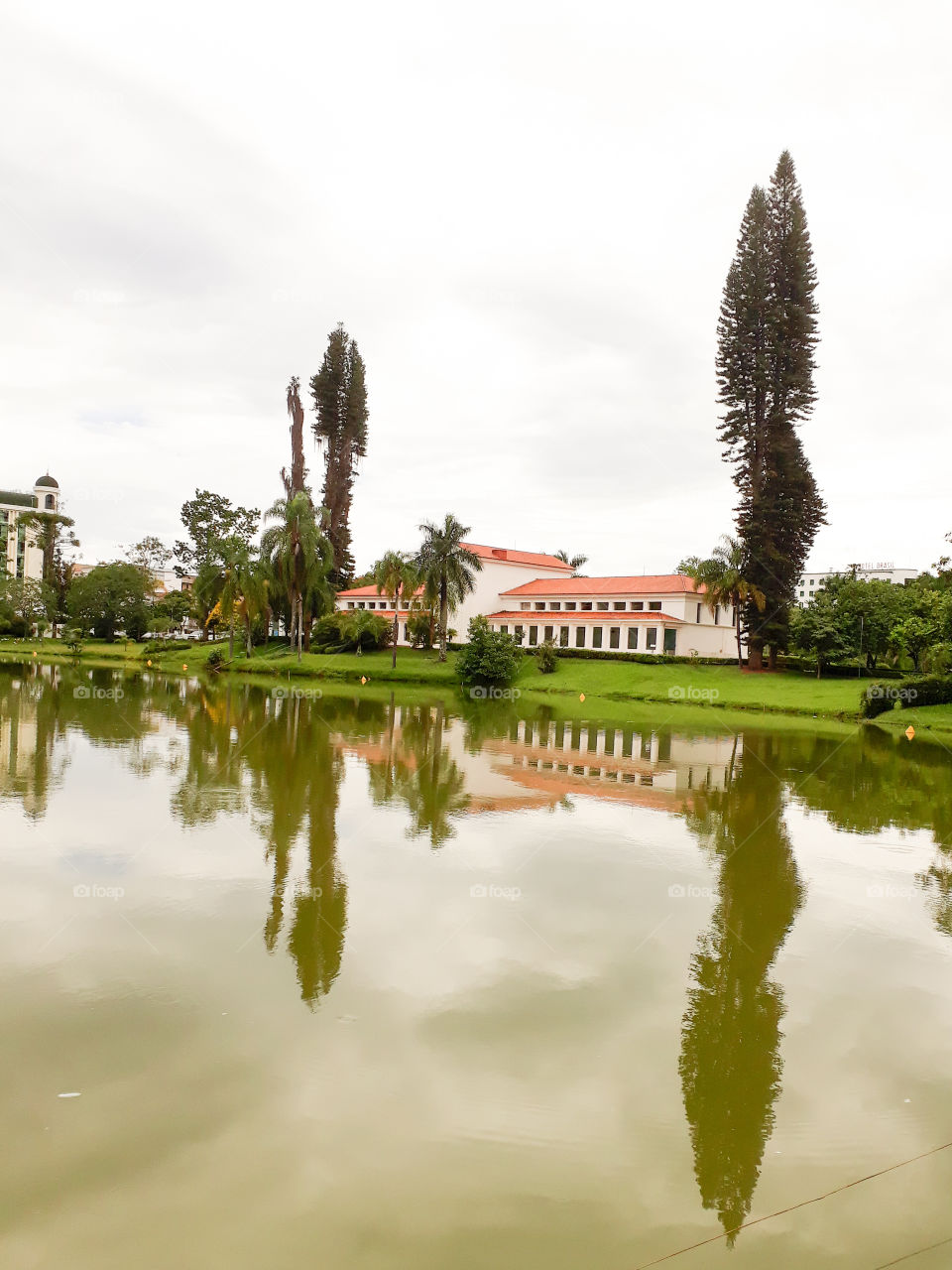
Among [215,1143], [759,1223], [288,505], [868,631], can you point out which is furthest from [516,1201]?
[288,505]

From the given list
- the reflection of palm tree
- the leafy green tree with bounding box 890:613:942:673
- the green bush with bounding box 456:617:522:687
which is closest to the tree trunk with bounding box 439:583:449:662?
the green bush with bounding box 456:617:522:687

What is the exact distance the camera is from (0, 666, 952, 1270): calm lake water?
15.1 feet

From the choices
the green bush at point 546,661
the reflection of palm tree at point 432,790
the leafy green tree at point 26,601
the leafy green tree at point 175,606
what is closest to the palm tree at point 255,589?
the green bush at point 546,661

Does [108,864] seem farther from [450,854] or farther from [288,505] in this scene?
[288,505]

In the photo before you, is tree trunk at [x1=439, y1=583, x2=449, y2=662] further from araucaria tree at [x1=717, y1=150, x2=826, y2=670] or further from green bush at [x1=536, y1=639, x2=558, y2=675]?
araucaria tree at [x1=717, y1=150, x2=826, y2=670]

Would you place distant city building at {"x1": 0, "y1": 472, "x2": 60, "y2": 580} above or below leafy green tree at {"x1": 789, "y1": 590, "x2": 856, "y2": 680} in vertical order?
above

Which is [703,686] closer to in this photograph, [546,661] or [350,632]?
→ [546,661]

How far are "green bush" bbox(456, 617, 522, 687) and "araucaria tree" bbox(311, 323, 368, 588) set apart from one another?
79.8 feet

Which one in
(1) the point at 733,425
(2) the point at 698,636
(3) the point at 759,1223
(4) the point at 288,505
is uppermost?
(1) the point at 733,425

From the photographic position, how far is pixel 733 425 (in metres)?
51.2

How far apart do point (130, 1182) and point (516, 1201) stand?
2.15 meters

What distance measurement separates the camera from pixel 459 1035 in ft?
21.4

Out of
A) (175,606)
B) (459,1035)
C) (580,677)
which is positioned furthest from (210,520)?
(459,1035)

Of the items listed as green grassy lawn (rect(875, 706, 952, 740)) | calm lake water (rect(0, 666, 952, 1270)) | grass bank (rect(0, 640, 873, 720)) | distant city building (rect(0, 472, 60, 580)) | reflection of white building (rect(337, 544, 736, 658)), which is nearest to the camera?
calm lake water (rect(0, 666, 952, 1270))
